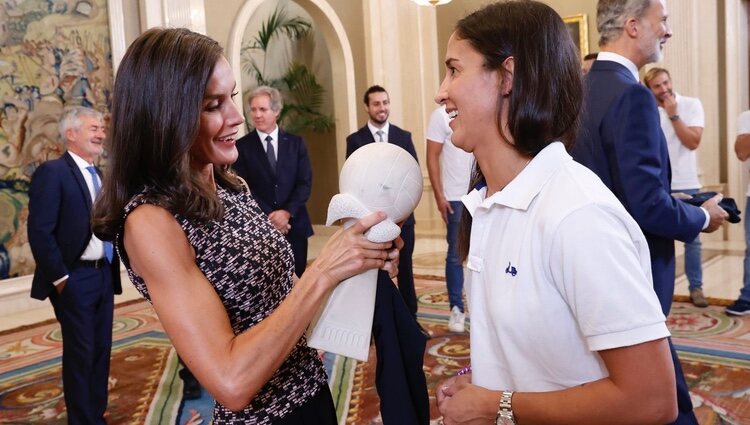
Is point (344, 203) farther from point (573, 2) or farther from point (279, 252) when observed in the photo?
point (573, 2)

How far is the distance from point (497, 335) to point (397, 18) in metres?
9.85

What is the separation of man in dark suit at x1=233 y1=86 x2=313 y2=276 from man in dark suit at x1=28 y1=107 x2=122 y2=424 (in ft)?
5.60

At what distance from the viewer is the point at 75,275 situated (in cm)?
331

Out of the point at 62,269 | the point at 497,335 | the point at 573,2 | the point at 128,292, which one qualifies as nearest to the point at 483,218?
the point at 497,335

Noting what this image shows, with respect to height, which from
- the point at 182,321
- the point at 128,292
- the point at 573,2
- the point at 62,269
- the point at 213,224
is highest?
the point at 573,2

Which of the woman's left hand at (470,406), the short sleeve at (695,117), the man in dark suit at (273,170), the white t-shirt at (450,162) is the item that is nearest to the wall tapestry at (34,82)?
the man in dark suit at (273,170)

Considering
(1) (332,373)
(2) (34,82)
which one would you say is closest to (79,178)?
(1) (332,373)

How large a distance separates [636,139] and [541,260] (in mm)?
1221

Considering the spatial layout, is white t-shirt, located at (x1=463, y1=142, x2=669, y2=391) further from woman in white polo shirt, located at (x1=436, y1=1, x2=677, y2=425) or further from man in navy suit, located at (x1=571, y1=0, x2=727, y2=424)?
man in navy suit, located at (x1=571, y1=0, x2=727, y2=424)

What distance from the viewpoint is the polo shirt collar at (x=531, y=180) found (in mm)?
1184

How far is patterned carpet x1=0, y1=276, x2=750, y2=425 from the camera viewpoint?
345cm

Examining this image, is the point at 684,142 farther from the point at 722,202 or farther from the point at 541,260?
the point at 541,260

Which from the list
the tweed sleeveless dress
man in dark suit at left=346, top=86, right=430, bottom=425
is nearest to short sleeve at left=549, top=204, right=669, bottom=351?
man in dark suit at left=346, top=86, right=430, bottom=425

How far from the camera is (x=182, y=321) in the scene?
131cm
